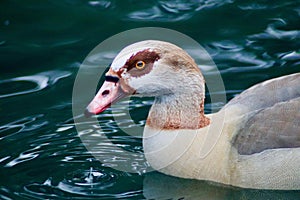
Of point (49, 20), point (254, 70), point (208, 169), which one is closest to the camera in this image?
point (208, 169)

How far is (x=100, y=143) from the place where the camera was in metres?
7.08

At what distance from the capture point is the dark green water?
6.35 metres

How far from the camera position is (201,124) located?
641 cm

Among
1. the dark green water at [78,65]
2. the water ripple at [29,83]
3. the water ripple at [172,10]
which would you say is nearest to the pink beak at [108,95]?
the dark green water at [78,65]

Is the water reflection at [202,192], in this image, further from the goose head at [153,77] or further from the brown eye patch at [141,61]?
the brown eye patch at [141,61]

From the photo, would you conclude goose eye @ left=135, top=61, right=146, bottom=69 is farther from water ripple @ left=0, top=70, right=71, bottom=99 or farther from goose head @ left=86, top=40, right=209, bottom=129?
water ripple @ left=0, top=70, right=71, bottom=99

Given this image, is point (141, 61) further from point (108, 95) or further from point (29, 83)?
point (29, 83)

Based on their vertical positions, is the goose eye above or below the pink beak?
above

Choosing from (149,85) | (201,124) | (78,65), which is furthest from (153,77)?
(78,65)

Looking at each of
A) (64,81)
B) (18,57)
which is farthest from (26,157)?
(18,57)

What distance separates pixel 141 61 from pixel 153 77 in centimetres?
18

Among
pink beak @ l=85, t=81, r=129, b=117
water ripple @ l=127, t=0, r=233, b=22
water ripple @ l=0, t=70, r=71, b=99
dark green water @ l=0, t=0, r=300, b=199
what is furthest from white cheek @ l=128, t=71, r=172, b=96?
water ripple @ l=127, t=0, r=233, b=22

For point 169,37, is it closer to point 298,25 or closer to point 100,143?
point 298,25

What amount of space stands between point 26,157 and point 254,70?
273cm
